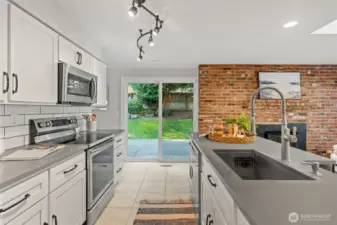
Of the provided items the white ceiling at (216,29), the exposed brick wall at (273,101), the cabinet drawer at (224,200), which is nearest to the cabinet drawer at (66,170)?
the cabinet drawer at (224,200)

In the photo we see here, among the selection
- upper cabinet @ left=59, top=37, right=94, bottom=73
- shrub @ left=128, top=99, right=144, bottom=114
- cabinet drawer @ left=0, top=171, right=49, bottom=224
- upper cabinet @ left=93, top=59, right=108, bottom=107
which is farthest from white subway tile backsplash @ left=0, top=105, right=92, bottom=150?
shrub @ left=128, top=99, right=144, bottom=114

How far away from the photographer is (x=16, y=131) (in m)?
2.40

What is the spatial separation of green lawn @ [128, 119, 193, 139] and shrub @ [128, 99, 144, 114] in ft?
0.72

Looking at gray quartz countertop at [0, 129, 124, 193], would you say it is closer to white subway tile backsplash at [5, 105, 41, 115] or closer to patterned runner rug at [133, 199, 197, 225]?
white subway tile backsplash at [5, 105, 41, 115]

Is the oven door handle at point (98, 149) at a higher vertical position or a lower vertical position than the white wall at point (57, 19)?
lower

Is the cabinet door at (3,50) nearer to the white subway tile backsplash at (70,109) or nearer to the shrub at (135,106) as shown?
the white subway tile backsplash at (70,109)

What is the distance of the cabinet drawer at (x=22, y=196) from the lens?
1.32 m

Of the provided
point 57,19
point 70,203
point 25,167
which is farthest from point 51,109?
point 25,167

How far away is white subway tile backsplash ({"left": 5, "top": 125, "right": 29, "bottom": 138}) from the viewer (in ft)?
7.51

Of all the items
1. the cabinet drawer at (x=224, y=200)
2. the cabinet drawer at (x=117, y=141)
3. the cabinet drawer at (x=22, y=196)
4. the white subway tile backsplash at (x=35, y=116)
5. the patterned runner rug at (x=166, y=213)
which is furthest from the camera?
the cabinet drawer at (x=117, y=141)

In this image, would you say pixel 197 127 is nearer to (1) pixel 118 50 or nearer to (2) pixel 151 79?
(2) pixel 151 79

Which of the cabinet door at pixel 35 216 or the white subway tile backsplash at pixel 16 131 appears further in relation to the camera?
the white subway tile backsplash at pixel 16 131

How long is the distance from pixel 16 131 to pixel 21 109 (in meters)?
0.22

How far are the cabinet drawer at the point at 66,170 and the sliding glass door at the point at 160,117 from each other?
152 inches
